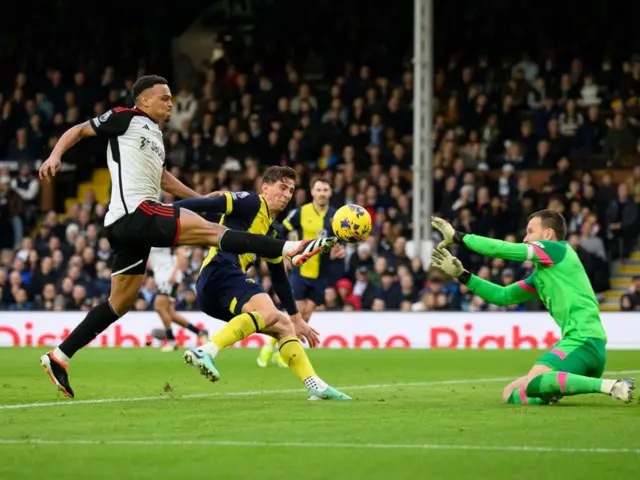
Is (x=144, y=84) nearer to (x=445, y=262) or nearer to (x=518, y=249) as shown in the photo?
(x=445, y=262)

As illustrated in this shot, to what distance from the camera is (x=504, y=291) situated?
36.0ft

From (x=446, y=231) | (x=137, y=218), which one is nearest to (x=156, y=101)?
(x=137, y=218)

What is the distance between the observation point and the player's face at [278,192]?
37.3 ft

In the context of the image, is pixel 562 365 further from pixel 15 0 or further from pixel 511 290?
pixel 15 0

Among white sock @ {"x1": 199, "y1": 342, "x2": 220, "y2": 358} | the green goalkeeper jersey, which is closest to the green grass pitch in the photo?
white sock @ {"x1": 199, "y1": 342, "x2": 220, "y2": 358}

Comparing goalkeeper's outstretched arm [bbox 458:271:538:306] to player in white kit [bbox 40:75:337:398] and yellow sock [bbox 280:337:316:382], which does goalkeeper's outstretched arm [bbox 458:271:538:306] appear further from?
player in white kit [bbox 40:75:337:398]

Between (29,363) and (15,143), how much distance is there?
1304 centimetres

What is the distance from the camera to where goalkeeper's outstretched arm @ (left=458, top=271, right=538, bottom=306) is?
1088 cm

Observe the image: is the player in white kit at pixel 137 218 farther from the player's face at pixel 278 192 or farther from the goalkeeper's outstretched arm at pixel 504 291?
the goalkeeper's outstretched arm at pixel 504 291

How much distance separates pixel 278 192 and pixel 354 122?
1615 centimetres

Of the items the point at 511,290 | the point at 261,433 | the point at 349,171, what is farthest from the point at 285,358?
the point at 349,171

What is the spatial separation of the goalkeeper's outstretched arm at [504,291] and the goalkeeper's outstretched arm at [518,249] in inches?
19.7

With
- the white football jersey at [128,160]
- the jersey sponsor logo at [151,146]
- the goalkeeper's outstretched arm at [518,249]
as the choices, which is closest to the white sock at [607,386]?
the goalkeeper's outstretched arm at [518,249]

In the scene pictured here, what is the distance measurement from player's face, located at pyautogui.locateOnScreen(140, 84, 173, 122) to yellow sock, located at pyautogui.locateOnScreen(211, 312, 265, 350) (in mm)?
1702
